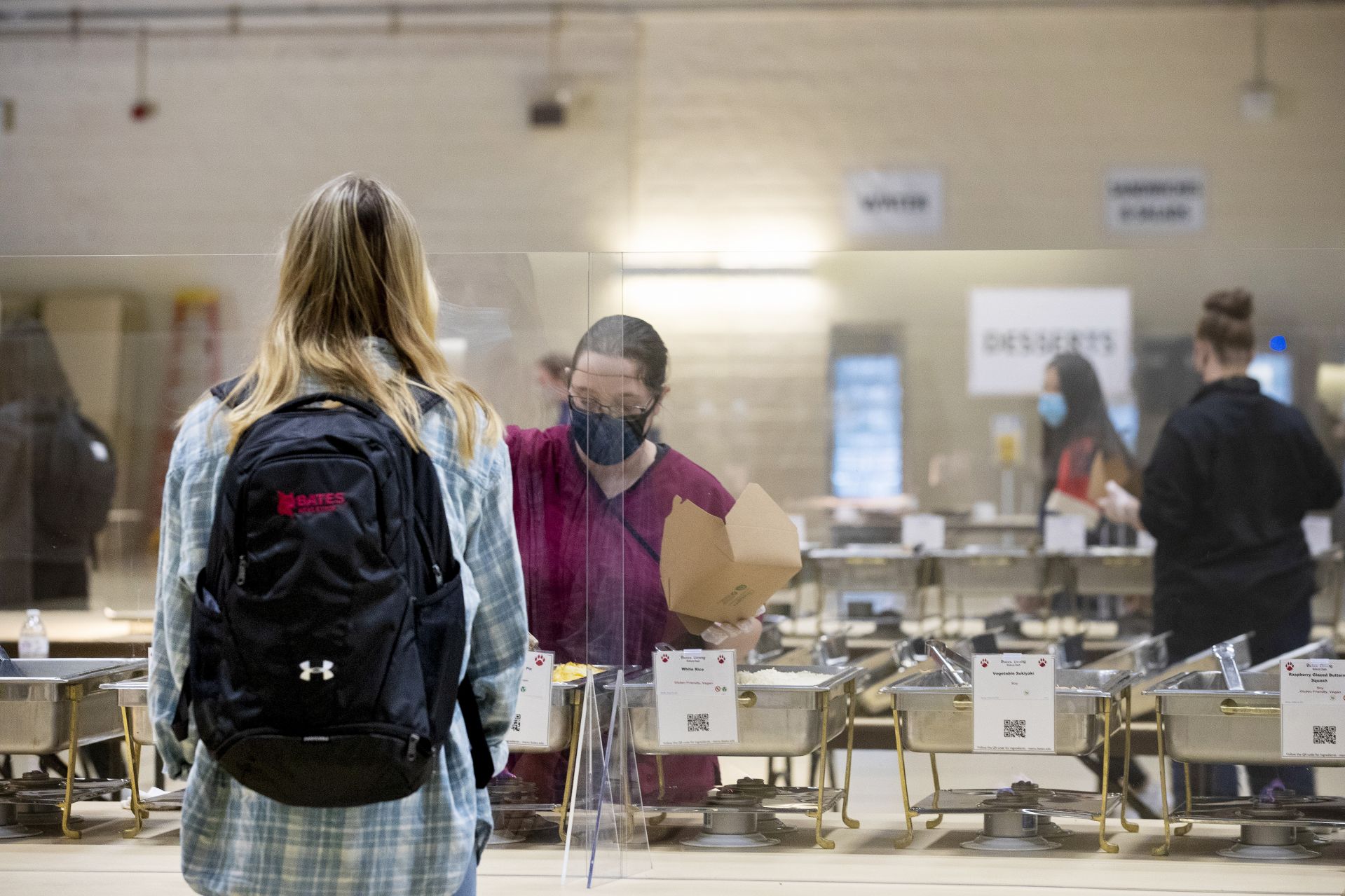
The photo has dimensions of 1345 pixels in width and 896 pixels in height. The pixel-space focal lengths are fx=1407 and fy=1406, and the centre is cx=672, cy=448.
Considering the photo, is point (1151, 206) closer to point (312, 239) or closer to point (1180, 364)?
point (1180, 364)

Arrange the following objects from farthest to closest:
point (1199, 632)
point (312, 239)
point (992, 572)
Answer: point (992, 572)
point (1199, 632)
point (312, 239)

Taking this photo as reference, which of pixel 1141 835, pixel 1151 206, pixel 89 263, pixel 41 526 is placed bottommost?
pixel 1141 835

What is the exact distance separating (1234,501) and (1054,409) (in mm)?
1824

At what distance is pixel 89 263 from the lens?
2.97 m

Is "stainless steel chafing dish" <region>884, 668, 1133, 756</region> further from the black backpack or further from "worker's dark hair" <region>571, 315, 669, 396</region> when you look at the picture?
the black backpack

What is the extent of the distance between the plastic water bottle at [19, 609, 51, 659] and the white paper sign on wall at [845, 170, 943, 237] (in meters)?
4.33

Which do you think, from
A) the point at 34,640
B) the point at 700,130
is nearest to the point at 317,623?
the point at 34,640

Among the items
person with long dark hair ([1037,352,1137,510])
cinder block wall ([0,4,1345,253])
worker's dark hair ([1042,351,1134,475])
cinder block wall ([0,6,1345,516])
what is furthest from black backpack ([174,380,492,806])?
cinder block wall ([0,4,1345,253])

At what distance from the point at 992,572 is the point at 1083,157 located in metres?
2.78

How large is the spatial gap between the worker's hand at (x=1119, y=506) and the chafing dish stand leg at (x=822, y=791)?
9.04ft

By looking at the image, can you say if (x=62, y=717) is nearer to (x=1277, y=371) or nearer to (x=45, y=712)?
(x=45, y=712)

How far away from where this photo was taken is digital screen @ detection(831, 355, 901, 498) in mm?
5906

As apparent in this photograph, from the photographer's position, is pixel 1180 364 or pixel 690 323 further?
pixel 1180 364

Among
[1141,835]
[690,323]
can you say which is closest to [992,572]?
[690,323]
